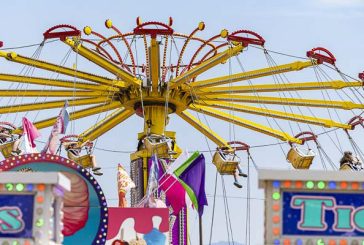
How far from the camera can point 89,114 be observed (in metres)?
31.5

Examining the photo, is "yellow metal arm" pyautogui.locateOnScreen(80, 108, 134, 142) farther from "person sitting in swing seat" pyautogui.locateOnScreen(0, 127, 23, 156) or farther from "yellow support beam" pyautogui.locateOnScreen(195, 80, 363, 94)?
"yellow support beam" pyautogui.locateOnScreen(195, 80, 363, 94)

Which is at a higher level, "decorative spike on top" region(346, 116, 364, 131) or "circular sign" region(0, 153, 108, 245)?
Result: "decorative spike on top" region(346, 116, 364, 131)

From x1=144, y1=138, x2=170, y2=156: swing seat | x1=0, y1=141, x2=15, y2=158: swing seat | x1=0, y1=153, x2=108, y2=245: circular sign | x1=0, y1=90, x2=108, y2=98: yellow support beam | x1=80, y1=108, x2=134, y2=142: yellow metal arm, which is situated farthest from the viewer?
x1=80, y1=108, x2=134, y2=142: yellow metal arm

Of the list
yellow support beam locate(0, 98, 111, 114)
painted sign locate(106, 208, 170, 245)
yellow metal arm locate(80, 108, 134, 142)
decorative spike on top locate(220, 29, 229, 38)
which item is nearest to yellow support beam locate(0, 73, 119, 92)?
yellow support beam locate(0, 98, 111, 114)

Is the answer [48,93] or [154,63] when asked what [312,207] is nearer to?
[154,63]

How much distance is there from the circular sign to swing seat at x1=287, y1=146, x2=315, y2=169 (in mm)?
12398

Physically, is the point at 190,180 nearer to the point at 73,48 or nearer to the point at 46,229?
the point at 73,48

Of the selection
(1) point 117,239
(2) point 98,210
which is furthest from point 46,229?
(1) point 117,239

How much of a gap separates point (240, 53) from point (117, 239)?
337 inches

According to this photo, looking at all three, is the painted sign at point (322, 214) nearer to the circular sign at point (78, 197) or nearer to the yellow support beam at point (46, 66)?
the circular sign at point (78, 197)

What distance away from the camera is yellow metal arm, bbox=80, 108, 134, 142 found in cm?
3123

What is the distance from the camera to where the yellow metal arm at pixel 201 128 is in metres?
31.3

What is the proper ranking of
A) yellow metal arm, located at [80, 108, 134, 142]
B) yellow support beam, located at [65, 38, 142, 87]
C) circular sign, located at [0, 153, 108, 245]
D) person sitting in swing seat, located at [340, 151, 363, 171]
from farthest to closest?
yellow metal arm, located at [80, 108, 134, 142], yellow support beam, located at [65, 38, 142, 87], person sitting in swing seat, located at [340, 151, 363, 171], circular sign, located at [0, 153, 108, 245]

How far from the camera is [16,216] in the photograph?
1102 cm
